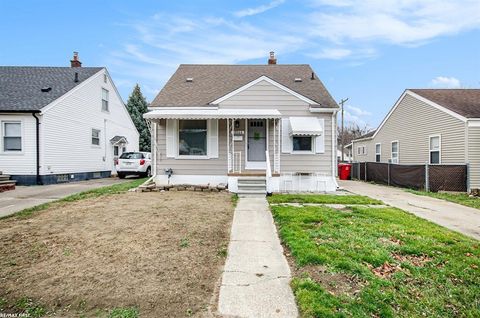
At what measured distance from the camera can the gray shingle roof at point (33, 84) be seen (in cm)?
1383

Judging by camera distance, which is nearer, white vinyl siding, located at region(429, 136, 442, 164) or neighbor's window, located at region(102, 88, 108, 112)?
white vinyl siding, located at region(429, 136, 442, 164)

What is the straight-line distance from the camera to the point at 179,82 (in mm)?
14570

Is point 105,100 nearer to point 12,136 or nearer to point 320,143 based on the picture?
point 12,136

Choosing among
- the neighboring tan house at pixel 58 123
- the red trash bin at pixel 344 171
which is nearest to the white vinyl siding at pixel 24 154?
the neighboring tan house at pixel 58 123

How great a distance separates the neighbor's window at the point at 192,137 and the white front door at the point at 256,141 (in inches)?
76.3

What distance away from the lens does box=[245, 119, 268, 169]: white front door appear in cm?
1227

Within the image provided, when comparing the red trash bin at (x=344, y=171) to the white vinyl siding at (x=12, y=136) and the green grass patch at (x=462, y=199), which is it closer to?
the green grass patch at (x=462, y=199)

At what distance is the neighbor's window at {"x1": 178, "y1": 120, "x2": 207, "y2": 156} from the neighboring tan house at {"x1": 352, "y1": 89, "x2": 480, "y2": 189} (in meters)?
12.0

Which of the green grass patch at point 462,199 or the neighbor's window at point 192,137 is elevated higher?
the neighbor's window at point 192,137

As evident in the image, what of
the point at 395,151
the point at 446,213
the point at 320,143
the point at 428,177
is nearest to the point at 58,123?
the point at 320,143

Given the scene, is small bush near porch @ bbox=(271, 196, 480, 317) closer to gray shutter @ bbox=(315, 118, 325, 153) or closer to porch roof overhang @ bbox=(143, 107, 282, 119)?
porch roof overhang @ bbox=(143, 107, 282, 119)

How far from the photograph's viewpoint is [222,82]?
48.2 feet

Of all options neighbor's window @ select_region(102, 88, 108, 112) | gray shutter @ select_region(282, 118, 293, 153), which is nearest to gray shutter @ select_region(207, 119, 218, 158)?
gray shutter @ select_region(282, 118, 293, 153)

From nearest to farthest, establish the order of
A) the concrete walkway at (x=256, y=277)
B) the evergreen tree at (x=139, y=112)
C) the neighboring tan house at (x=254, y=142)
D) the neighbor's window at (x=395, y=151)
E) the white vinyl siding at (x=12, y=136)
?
the concrete walkway at (x=256, y=277)
the neighboring tan house at (x=254, y=142)
the white vinyl siding at (x=12, y=136)
the neighbor's window at (x=395, y=151)
the evergreen tree at (x=139, y=112)
